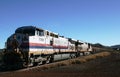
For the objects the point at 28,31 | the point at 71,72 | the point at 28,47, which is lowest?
the point at 71,72

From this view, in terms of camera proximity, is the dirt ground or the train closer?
the dirt ground

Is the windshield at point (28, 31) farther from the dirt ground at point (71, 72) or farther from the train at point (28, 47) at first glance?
the dirt ground at point (71, 72)

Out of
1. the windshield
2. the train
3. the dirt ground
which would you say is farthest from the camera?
the windshield

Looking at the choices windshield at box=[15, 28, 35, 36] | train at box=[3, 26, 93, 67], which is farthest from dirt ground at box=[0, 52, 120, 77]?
windshield at box=[15, 28, 35, 36]

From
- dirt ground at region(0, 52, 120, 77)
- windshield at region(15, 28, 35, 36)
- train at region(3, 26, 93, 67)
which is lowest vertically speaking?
dirt ground at region(0, 52, 120, 77)

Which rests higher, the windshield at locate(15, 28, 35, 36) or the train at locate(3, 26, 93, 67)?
the windshield at locate(15, 28, 35, 36)

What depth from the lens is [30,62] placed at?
27.7 meters

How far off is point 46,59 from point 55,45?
3.60 meters

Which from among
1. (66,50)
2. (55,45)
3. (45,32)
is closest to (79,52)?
(66,50)

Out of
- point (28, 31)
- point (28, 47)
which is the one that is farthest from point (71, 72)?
point (28, 31)

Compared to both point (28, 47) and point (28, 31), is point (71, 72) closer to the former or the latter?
point (28, 47)

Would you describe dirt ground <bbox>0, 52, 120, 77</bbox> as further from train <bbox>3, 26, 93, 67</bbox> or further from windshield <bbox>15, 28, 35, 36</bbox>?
windshield <bbox>15, 28, 35, 36</bbox>

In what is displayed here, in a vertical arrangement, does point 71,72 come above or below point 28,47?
below

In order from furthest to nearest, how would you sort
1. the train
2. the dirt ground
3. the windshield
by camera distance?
the windshield → the train → the dirt ground
